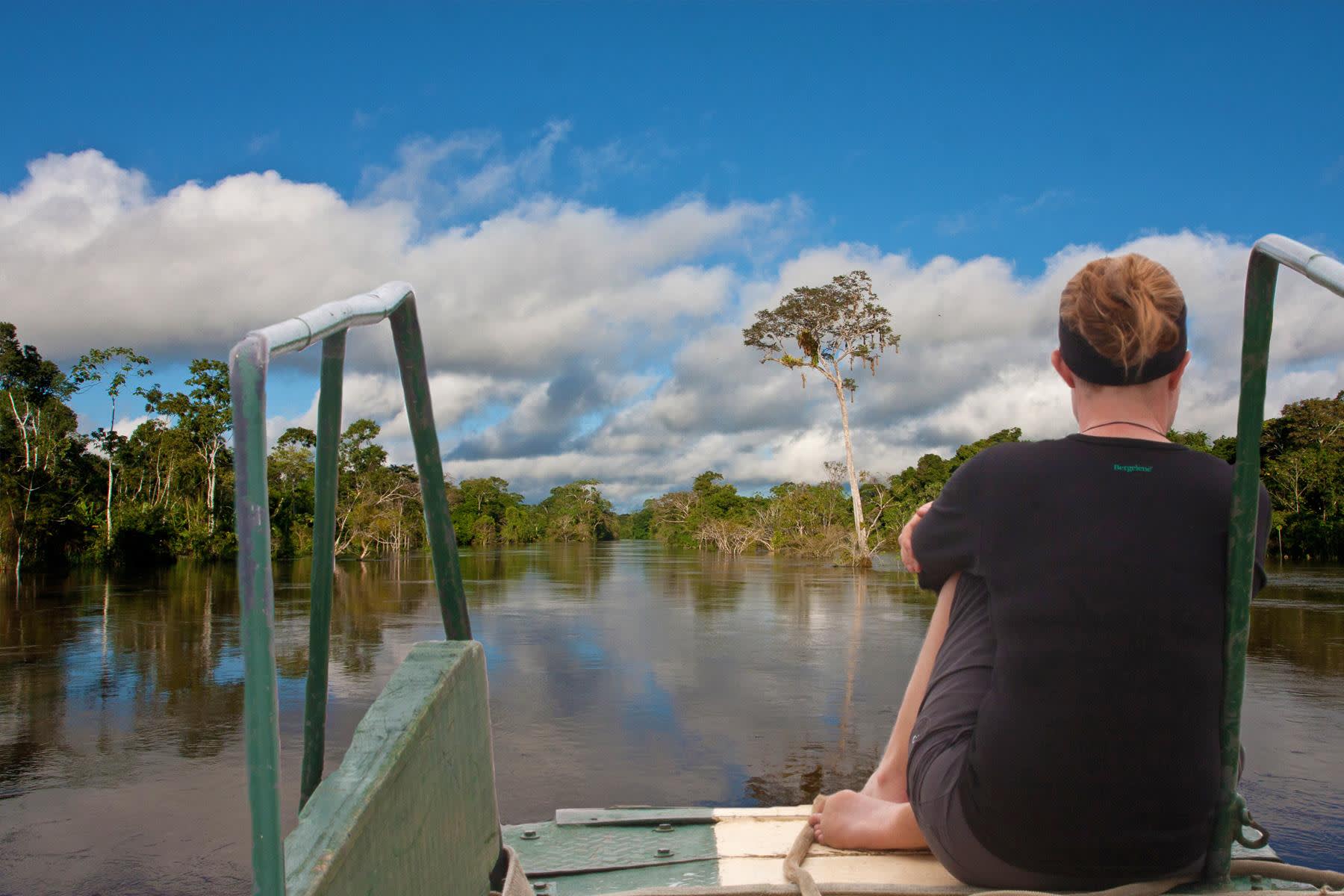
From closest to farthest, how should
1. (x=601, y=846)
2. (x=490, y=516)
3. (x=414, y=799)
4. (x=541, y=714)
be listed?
(x=414, y=799)
(x=601, y=846)
(x=541, y=714)
(x=490, y=516)

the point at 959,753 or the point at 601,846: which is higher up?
the point at 959,753

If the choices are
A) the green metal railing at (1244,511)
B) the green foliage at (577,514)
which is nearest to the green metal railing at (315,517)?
the green metal railing at (1244,511)

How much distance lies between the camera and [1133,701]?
127cm

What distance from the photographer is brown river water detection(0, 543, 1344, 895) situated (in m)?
3.46

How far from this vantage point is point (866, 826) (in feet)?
5.38

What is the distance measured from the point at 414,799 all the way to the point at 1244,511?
3.59 feet

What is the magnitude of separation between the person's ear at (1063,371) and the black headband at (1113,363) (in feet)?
0.11

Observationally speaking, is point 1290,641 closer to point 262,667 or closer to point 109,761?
point 109,761

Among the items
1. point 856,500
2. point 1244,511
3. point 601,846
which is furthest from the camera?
point 856,500

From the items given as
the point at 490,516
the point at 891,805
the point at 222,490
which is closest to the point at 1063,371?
the point at 891,805

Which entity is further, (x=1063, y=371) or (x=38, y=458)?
(x=38, y=458)

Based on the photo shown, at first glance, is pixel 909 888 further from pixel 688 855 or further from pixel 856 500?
pixel 856 500

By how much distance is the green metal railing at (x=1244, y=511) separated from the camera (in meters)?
1.26

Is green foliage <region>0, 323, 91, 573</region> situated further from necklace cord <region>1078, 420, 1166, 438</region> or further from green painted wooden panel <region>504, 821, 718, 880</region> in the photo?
necklace cord <region>1078, 420, 1166, 438</region>
